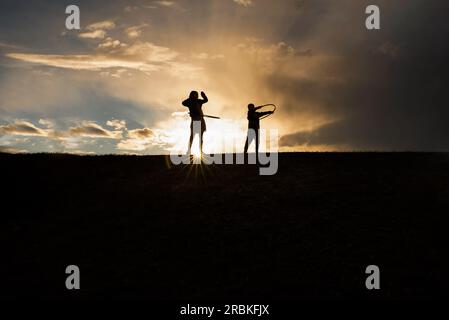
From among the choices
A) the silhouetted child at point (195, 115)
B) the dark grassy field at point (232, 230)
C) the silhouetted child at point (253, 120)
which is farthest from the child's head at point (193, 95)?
the dark grassy field at point (232, 230)

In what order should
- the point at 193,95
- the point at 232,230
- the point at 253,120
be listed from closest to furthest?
the point at 232,230 → the point at 193,95 → the point at 253,120

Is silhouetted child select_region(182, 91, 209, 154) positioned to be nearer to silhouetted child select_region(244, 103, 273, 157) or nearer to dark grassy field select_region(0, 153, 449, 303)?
dark grassy field select_region(0, 153, 449, 303)

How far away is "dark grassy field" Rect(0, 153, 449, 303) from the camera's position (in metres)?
12.8

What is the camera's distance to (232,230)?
50.9 feet

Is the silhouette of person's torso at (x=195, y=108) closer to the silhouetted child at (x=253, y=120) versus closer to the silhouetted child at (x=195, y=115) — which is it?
the silhouetted child at (x=195, y=115)

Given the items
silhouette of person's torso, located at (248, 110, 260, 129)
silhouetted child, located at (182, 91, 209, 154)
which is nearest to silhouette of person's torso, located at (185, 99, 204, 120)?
silhouetted child, located at (182, 91, 209, 154)

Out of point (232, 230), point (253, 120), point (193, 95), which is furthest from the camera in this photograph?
point (253, 120)

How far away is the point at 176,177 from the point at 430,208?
33.2 ft

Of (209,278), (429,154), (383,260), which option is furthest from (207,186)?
(429,154)

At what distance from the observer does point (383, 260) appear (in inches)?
527

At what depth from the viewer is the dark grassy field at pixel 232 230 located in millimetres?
12758

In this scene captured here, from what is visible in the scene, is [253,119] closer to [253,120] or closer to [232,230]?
[253,120]

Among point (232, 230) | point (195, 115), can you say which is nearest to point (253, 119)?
point (195, 115)

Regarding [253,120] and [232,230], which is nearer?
[232,230]
